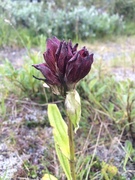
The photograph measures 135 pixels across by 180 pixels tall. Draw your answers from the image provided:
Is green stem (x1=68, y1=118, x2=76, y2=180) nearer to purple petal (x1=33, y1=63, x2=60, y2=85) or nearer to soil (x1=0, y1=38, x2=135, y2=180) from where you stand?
purple petal (x1=33, y1=63, x2=60, y2=85)

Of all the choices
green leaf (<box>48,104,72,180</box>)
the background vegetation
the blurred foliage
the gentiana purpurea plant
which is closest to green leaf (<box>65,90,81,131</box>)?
the gentiana purpurea plant

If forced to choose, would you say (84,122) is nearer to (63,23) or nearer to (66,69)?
(66,69)

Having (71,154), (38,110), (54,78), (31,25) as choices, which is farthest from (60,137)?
(31,25)

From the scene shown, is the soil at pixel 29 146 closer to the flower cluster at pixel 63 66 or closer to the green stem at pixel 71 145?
the green stem at pixel 71 145

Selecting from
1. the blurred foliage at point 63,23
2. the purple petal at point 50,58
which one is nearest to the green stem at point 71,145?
the purple petal at point 50,58

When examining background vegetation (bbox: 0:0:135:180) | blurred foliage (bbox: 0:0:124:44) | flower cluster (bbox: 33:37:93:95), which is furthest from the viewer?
blurred foliage (bbox: 0:0:124:44)

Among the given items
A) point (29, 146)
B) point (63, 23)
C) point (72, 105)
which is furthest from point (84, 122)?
point (63, 23)
